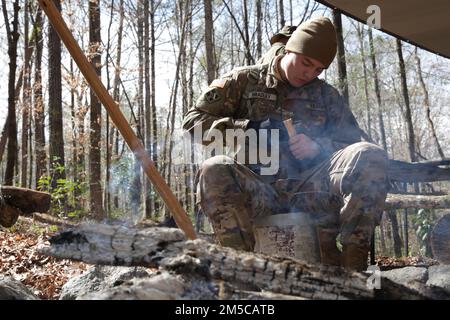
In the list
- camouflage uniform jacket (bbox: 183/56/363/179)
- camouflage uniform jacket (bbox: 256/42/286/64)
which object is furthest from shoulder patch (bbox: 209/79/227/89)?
camouflage uniform jacket (bbox: 256/42/286/64)

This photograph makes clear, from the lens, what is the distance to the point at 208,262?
50.1 inches

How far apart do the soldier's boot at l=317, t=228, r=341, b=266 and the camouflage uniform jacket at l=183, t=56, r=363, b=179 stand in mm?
453

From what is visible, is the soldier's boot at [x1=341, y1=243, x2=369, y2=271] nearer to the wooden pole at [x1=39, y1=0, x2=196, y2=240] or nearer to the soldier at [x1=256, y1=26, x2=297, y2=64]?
the wooden pole at [x1=39, y1=0, x2=196, y2=240]

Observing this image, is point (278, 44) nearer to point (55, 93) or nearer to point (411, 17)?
point (411, 17)

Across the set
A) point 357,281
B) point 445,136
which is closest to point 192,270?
point 357,281

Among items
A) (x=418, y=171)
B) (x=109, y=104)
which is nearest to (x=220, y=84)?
(x=109, y=104)

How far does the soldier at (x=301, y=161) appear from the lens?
7.38 ft

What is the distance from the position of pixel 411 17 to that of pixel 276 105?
2.34 meters

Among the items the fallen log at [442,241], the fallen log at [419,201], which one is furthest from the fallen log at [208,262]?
the fallen log at [419,201]

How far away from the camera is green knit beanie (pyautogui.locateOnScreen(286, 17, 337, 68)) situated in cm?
246

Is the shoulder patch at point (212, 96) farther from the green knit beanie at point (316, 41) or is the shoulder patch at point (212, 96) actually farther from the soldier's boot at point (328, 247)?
the soldier's boot at point (328, 247)

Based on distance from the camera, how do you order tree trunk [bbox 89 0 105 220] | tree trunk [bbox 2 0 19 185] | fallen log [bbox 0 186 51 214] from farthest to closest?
tree trunk [bbox 89 0 105 220] → tree trunk [bbox 2 0 19 185] → fallen log [bbox 0 186 51 214]
